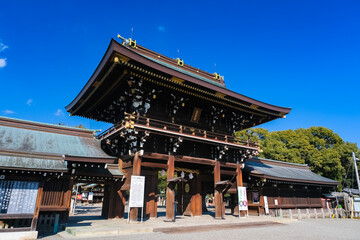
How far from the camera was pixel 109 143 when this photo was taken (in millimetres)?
16578

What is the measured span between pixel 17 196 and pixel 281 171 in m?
25.3

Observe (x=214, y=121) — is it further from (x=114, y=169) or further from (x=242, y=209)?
(x=114, y=169)

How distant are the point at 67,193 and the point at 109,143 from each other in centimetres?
472

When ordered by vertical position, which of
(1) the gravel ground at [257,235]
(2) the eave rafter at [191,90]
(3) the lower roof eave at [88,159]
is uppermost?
(2) the eave rafter at [191,90]

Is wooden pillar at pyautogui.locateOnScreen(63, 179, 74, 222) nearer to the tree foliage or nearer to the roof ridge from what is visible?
the roof ridge

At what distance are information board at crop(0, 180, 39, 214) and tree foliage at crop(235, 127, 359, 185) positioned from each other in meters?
28.8

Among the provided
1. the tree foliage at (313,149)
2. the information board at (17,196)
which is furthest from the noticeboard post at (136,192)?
the tree foliage at (313,149)

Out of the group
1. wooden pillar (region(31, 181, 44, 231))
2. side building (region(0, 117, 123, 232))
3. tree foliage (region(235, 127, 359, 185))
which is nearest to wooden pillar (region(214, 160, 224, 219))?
side building (region(0, 117, 123, 232))

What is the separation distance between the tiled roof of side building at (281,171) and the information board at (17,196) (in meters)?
17.2

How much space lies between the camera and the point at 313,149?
40094 mm

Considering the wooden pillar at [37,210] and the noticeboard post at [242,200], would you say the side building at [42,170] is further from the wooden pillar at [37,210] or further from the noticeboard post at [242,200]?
the noticeboard post at [242,200]

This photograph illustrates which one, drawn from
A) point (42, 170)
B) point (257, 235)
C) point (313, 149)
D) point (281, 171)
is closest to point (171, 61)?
point (42, 170)

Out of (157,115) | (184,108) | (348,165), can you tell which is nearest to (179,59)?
(184,108)

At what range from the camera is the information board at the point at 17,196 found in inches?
391
